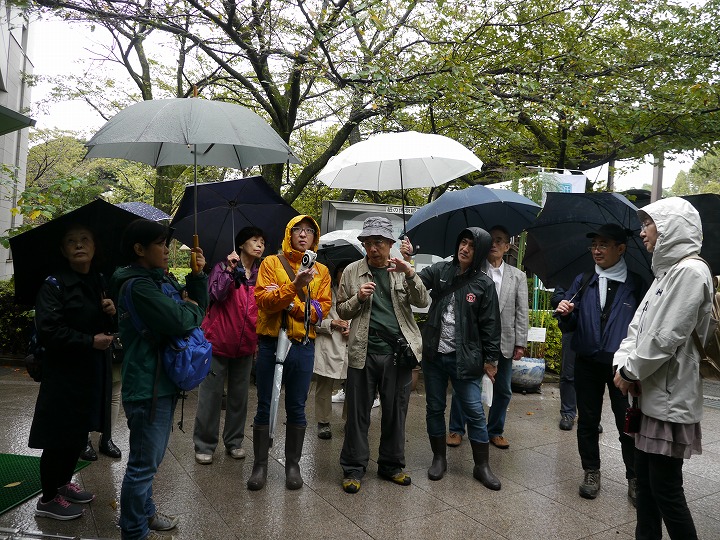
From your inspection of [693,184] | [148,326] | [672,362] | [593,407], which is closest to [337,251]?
[593,407]

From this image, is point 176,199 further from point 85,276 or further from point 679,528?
point 679,528

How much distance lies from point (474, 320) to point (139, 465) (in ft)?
8.60

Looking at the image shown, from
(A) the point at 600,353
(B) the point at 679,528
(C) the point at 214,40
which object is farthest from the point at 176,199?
(B) the point at 679,528

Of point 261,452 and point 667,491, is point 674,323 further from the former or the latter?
point 261,452

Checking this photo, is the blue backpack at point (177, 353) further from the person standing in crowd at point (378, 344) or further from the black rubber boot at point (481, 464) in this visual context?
the black rubber boot at point (481, 464)

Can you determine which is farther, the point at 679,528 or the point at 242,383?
the point at 242,383

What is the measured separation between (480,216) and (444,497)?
9.07 feet

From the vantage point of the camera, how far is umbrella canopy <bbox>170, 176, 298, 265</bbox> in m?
4.98

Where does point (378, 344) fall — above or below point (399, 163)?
below

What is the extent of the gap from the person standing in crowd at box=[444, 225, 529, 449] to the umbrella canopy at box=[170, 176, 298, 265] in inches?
78.8

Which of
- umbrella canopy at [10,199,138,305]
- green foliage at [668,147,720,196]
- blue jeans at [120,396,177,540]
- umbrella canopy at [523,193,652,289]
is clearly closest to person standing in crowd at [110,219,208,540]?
blue jeans at [120,396,177,540]

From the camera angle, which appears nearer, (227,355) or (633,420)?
(633,420)

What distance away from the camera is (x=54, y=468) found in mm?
3457

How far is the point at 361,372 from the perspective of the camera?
430 cm
